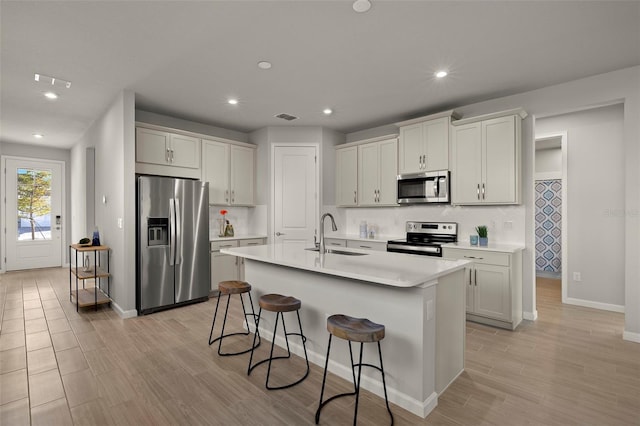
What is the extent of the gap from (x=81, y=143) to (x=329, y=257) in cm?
609

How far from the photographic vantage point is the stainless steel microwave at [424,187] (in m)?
4.19

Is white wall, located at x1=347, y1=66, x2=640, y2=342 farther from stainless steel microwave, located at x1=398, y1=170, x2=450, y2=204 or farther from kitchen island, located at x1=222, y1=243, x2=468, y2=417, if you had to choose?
kitchen island, located at x1=222, y1=243, x2=468, y2=417

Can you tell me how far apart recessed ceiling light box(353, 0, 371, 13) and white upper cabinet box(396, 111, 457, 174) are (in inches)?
89.0

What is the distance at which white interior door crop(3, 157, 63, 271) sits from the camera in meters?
6.43

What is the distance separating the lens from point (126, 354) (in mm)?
2838

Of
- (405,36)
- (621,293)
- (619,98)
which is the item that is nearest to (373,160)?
(405,36)

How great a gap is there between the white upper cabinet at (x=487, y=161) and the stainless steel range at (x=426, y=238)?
47 centimetres

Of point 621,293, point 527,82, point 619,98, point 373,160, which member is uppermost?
point 527,82

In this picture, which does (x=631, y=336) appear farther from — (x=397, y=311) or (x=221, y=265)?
(x=221, y=265)

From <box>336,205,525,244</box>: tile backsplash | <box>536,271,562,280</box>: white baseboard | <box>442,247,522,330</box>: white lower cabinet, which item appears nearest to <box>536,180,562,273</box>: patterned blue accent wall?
<box>536,271,562,280</box>: white baseboard

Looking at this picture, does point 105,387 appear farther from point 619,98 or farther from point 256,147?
point 619,98

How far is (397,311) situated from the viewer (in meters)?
2.10

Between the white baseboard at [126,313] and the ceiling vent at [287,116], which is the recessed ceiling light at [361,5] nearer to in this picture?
the ceiling vent at [287,116]

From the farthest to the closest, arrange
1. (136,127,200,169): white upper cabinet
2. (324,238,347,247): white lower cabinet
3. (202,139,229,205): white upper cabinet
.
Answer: (324,238,347,247): white lower cabinet
(202,139,229,205): white upper cabinet
(136,127,200,169): white upper cabinet
